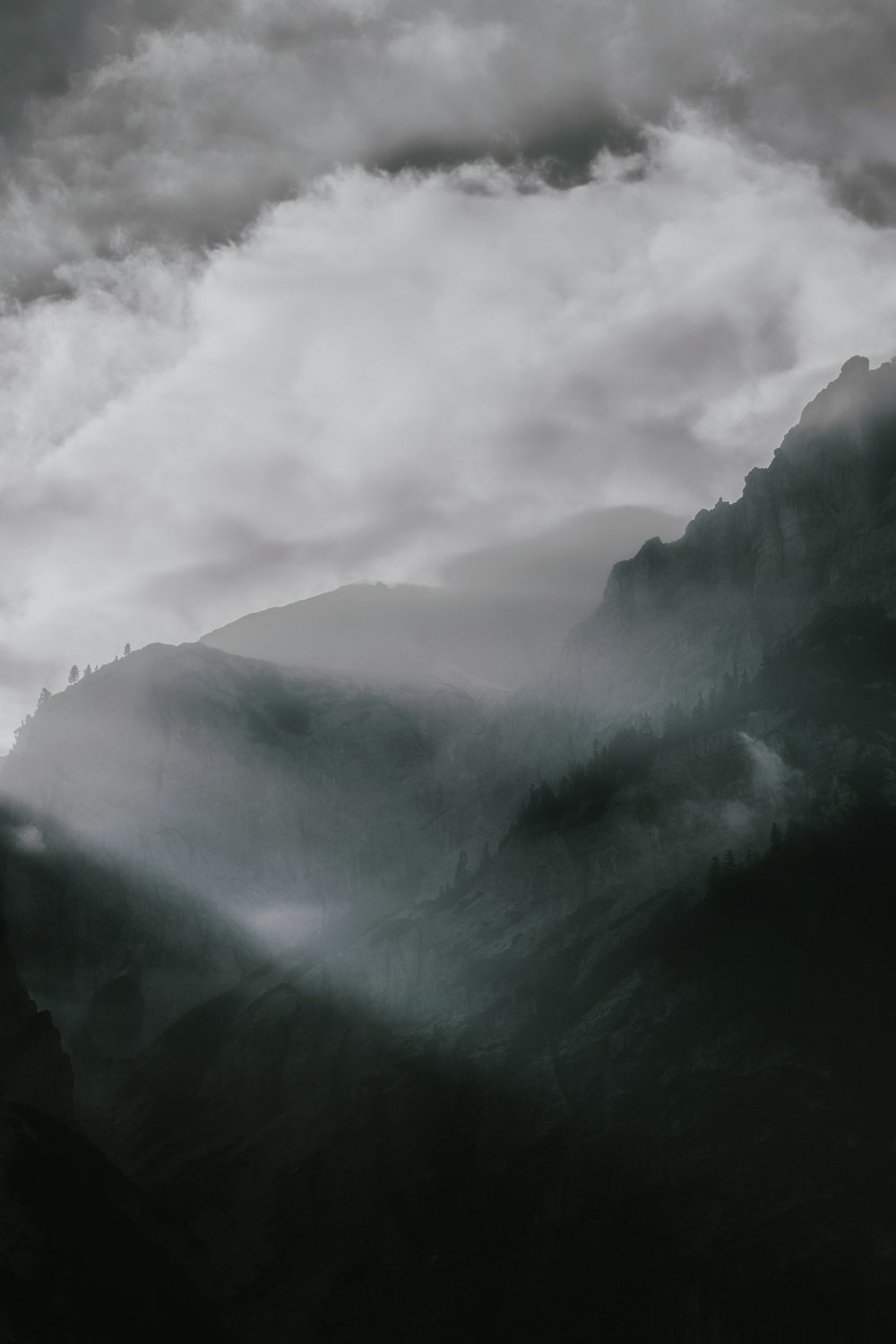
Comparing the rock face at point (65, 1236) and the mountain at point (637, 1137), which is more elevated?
the rock face at point (65, 1236)

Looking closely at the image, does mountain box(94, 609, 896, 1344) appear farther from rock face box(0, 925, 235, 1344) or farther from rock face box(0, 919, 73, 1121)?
rock face box(0, 919, 73, 1121)

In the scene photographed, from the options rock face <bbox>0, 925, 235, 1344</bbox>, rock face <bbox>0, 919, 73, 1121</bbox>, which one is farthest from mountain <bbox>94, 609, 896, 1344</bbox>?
rock face <bbox>0, 919, 73, 1121</bbox>

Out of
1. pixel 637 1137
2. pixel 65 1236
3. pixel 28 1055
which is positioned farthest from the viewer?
pixel 637 1137

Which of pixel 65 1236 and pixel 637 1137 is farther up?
pixel 65 1236

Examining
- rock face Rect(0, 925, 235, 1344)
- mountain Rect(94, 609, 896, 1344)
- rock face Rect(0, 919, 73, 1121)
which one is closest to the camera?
rock face Rect(0, 925, 235, 1344)

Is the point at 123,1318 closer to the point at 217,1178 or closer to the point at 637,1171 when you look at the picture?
the point at 637,1171

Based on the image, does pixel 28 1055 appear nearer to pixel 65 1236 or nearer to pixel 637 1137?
pixel 65 1236

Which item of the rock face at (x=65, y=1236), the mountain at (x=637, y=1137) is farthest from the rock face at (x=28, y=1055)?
the mountain at (x=637, y=1137)

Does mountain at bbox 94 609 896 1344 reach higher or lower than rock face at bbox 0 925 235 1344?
lower

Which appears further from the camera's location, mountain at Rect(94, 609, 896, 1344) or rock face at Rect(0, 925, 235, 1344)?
mountain at Rect(94, 609, 896, 1344)

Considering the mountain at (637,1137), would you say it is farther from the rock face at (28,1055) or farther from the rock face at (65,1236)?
the rock face at (28,1055)

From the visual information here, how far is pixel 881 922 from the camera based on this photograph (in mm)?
168625

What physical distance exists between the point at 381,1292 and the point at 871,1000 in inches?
2923

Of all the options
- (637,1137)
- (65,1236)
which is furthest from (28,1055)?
(637,1137)
